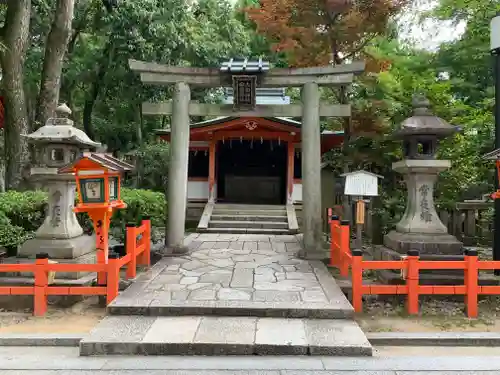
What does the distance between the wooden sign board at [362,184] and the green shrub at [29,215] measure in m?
4.95

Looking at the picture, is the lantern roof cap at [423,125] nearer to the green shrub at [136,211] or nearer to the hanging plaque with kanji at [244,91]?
the hanging plaque with kanji at [244,91]

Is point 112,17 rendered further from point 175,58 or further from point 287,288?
point 287,288

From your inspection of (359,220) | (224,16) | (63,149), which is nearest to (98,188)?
(63,149)

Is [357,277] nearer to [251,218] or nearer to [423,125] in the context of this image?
[423,125]

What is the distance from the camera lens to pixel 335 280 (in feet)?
23.9

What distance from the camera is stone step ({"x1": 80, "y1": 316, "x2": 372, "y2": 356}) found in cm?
462

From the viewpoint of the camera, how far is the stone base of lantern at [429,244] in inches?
278

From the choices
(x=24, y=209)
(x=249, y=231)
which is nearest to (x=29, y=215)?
(x=24, y=209)

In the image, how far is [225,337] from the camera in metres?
4.82

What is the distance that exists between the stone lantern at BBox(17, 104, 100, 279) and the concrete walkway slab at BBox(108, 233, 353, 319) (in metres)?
1.40

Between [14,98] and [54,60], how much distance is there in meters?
1.42

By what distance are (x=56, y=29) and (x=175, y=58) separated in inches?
207

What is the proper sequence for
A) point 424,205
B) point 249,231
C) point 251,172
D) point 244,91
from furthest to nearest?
point 251,172 → point 249,231 → point 244,91 → point 424,205

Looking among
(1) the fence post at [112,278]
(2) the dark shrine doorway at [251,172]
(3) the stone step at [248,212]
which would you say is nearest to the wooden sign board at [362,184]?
(1) the fence post at [112,278]
